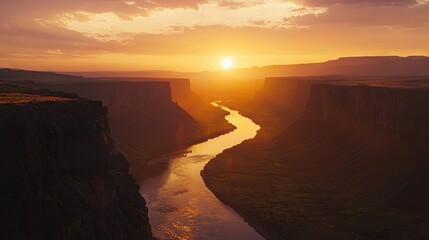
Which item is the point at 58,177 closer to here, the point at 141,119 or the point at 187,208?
the point at 187,208

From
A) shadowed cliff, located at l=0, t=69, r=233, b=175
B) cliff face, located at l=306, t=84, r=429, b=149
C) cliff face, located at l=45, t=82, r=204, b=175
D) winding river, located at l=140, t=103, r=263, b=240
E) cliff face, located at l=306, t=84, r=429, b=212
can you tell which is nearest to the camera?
winding river, located at l=140, t=103, r=263, b=240

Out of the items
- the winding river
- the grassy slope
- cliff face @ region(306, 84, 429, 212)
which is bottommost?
the winding river

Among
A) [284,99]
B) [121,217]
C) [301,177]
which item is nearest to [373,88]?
[301,177]

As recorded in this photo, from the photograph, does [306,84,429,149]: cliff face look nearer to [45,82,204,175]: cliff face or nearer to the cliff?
[45,82,204,175]: cliff face

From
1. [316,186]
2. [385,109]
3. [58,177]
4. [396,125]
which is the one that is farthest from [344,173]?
[58,177]

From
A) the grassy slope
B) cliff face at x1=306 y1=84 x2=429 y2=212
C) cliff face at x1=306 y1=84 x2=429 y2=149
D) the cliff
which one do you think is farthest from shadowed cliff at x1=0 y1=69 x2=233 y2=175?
cliff face at x1=306 y1=84 x2=429 y2=212

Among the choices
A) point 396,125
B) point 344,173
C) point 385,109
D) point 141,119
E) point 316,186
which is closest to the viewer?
point 396,125

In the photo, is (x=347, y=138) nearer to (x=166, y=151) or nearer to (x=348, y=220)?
(x=348, y=220)

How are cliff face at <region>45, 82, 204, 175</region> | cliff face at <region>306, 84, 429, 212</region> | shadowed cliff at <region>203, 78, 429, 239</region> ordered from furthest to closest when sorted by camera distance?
1. cliff face at <region>45, 82, 204, 175</region>
2. cliff face at <region>306, 84, 429, 212</region>
3. shadowed cliff at <region>203, 78, 429, 239</region>
